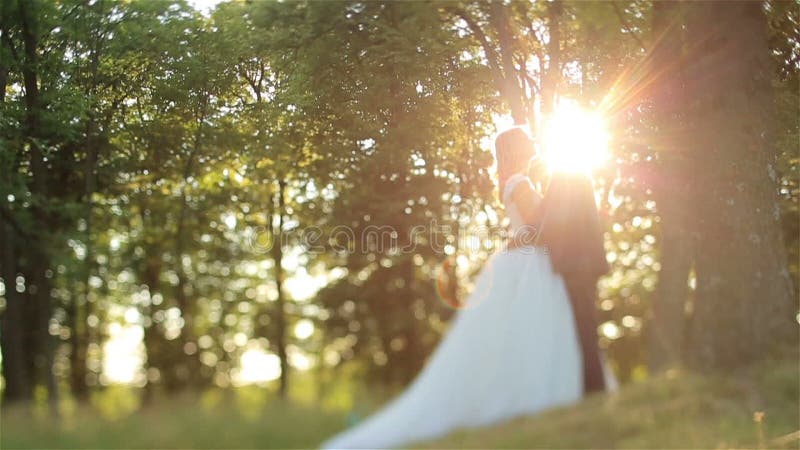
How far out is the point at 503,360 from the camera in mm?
7422

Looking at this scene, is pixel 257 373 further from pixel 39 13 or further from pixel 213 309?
pixel 39 13

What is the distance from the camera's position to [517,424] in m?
7.12

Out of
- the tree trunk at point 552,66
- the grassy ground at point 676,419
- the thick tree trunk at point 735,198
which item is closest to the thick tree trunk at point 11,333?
the grassy ground at point 676,419

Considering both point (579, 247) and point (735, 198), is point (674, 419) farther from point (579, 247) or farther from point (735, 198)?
point (735, 198)

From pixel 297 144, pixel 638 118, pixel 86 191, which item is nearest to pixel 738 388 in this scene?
pixel 638 118

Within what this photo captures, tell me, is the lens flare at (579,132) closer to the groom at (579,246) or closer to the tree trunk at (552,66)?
the tree trunk at (552,66)

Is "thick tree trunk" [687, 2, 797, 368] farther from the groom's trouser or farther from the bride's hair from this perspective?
the bride's hair

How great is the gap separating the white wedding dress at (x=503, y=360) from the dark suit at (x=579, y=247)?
0.30 ft

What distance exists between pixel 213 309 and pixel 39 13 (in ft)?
82.8

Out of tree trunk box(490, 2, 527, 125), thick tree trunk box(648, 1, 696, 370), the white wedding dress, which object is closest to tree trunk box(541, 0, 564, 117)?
tree trunk box(490, 2, 527, 125)

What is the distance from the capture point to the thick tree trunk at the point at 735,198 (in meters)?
8.24

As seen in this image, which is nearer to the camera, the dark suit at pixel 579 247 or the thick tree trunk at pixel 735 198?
the dark suit at pixel 579 247

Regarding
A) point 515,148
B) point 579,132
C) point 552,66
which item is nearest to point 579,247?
point 515,148

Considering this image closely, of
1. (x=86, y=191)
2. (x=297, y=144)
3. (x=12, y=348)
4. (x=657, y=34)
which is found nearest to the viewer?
(x=657, y=34)
